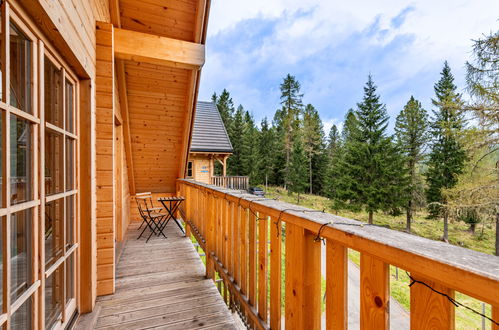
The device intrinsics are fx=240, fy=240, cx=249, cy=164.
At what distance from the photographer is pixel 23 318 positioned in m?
1.05

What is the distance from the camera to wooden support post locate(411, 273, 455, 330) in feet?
1.80

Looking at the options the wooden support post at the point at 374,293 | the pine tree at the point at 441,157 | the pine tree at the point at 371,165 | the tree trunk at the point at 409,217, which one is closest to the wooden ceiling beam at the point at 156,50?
the wooden support post at the point at 374,293

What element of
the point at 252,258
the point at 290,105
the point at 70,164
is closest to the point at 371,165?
the point at 290,105

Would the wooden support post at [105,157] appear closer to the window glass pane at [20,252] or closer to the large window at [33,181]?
the large window at [33,181]

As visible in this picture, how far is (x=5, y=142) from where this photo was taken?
35.7 inches

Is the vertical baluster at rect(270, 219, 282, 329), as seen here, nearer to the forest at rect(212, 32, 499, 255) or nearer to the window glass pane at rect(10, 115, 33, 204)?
the window glass pane at rect(10, 115, 33, 204)

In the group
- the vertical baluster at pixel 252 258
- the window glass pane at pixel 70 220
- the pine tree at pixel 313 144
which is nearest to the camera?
the vertical baluster at pixel 252 258

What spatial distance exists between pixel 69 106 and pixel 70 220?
0.82 m

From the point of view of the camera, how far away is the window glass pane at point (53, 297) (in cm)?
133

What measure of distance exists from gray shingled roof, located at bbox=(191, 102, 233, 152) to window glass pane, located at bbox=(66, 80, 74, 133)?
7.81 meters

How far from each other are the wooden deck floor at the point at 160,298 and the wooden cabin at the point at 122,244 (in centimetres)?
2

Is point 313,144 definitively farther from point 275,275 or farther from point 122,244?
point 275,275

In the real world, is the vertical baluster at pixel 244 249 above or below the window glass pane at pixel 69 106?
below

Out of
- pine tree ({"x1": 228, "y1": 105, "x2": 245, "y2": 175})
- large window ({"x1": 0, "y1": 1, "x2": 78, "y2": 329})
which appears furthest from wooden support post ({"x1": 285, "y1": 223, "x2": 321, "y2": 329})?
pine tree ({"x1": 228, "y1": 105, "x2": 245, "y2": 175})
